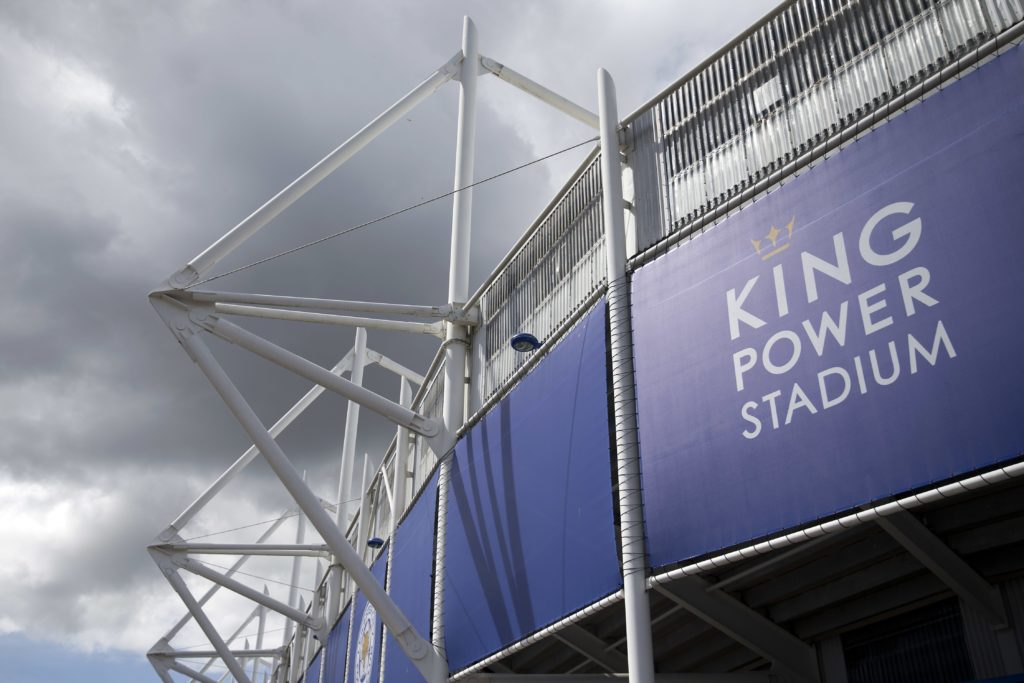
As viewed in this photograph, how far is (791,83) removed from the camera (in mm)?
11750

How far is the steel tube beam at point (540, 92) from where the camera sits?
65.7ft

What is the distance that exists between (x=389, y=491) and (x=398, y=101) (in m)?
10.5

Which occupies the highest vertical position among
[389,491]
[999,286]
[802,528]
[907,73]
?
[389,491]

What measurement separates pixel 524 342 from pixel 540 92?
8.23 meters

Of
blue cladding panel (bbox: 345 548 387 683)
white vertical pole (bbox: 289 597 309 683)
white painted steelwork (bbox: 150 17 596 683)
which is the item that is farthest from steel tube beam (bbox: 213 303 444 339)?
white vertical pole (bbox: 289 597 309 683)

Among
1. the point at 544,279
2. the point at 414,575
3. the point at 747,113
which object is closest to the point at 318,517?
the point at 414,575

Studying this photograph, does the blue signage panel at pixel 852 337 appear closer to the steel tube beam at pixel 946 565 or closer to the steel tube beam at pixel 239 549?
the steel tube beam at pixel 946 565

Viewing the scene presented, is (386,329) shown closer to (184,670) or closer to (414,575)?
(414,575)

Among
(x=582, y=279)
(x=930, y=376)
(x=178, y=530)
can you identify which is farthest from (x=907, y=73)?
(x=178, y=530)

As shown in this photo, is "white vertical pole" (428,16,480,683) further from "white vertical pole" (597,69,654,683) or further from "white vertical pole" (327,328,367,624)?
"white vertical pole" (327,328,367,624)

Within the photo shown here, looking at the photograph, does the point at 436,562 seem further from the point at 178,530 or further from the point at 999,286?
the point at 178,530

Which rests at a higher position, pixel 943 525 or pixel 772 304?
pixel 772 304

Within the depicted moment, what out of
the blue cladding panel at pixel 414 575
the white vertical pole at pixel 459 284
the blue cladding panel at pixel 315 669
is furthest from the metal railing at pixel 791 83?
the blue cladding panel at pixel 315 669

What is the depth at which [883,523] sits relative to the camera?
948cm
